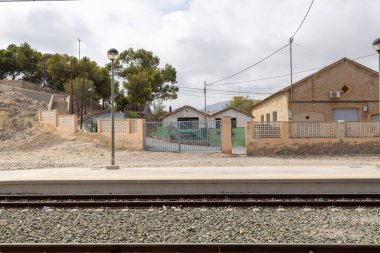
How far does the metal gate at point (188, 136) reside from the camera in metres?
25.0

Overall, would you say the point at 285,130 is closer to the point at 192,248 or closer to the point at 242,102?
the point at 192,248

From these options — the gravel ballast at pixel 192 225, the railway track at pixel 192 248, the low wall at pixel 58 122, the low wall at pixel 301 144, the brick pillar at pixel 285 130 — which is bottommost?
the gravel ballast at pixel 192 225

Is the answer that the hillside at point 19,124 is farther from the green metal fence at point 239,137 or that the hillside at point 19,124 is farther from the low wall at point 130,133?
the green metal fence at point 239,137

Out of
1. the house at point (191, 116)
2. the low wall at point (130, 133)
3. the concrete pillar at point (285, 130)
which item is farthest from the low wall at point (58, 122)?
the house at point (191, 116)

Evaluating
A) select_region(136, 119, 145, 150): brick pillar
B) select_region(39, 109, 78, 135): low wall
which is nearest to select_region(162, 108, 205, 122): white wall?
select_region(39, 109, 78, 135): low wall

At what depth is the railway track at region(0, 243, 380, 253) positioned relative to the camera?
19.5ft

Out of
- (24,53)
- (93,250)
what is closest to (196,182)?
(93,250)

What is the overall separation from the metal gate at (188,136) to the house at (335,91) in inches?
278

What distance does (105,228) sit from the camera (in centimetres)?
795

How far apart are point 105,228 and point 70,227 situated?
71cm

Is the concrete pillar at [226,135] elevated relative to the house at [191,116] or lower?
lower

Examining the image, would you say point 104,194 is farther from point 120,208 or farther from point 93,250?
point 93,250

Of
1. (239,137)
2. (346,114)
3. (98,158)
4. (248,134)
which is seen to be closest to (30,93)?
(98,158)

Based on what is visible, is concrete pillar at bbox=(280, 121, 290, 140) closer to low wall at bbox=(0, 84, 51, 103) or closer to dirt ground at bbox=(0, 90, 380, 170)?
dirt ground at bbox=(0, 90, 380, 170)
